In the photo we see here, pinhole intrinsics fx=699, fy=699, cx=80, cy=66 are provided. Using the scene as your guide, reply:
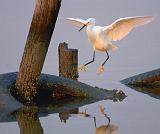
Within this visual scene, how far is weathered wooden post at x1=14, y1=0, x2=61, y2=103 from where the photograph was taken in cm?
1197

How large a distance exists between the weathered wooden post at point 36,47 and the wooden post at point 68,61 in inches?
64.5

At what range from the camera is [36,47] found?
1230cm

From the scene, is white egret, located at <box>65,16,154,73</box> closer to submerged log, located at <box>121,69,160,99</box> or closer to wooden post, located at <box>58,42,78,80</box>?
wooden post, located at <box>58,42,78,80</box>

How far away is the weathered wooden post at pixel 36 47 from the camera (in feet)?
39.3

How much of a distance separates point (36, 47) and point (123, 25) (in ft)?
6.35

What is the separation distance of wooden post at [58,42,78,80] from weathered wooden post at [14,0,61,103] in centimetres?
164

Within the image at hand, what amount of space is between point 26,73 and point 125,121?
2.28m

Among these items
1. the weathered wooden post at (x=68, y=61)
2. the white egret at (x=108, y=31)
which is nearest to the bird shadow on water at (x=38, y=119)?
the white egret at (x=108, y=31)

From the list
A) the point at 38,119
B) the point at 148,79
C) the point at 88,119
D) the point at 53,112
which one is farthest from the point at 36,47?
the point at 148,79

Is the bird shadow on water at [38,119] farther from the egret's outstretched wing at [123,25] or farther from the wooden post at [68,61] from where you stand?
the wooden post at [68,61]

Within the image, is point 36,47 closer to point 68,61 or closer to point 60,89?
point 60,89

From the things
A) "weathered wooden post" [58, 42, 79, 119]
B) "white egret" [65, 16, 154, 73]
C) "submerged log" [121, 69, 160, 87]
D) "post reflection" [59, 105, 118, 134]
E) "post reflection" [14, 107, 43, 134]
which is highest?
"white egret" [65, 16, 154, 73]

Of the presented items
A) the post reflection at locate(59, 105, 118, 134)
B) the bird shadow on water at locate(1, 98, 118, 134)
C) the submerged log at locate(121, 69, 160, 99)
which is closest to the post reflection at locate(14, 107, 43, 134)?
the bird shadow on water at locate(1, 98, 118, 134)

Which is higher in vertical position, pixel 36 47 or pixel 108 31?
pixel 108 31
